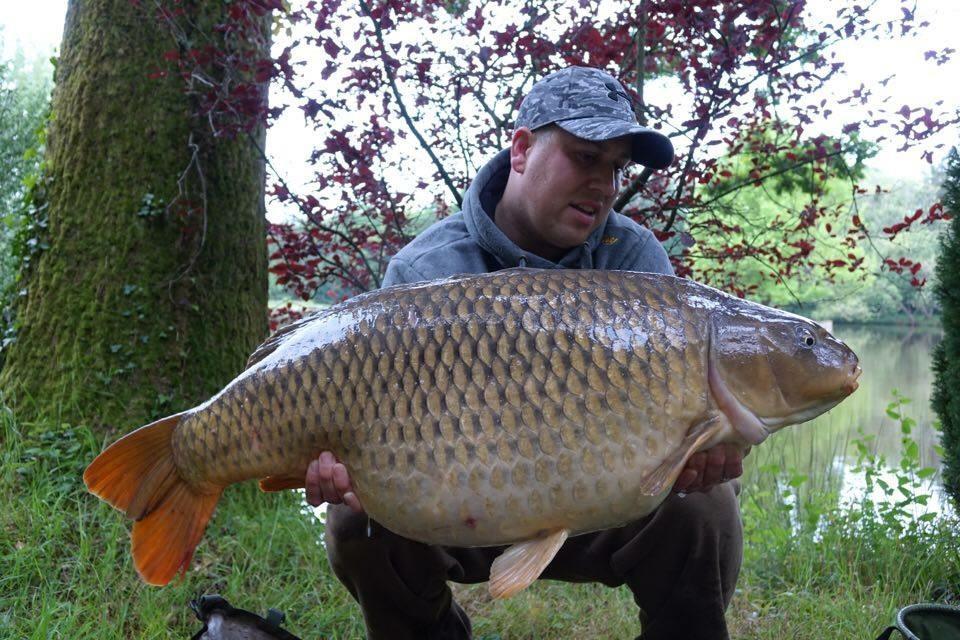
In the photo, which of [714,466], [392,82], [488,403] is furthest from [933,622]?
[392,82]

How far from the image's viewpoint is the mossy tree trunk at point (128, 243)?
8.11 ft

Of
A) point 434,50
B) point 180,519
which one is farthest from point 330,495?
point 434,50

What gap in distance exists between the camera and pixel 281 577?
7.08ft

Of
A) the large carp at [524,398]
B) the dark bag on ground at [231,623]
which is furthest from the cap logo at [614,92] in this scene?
the dark bag on ground at [231,623]

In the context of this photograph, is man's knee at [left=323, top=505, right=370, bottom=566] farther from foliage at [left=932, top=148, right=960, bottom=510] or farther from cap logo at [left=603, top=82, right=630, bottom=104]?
foliage at [left=932, top=148, right=960, bottom=510]

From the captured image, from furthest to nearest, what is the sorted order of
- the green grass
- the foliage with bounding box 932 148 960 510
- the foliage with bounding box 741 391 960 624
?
the foliage with bounding box 932 148 960 510 < the foliage with bounding box 741 391 960 624 < the green grass

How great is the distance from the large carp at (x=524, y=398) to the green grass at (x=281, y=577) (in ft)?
2.57

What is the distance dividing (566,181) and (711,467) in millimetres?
615

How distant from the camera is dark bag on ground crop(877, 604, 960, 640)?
1475 millimetres

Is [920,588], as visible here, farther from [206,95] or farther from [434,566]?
[206,95]

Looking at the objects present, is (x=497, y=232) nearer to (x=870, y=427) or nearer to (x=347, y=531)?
(x=347, y=531)

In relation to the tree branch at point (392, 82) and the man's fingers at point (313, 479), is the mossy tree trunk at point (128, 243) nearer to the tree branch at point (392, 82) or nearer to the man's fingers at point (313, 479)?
the tree branch at point (392, 82)

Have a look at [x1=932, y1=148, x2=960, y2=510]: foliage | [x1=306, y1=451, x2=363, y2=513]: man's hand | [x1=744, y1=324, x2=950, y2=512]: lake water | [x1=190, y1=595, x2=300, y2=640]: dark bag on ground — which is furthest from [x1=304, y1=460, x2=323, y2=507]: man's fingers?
[x1=744, y1=324, x2=950, y2=512]: lake water

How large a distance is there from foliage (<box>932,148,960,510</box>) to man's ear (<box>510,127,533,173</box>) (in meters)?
1.42
